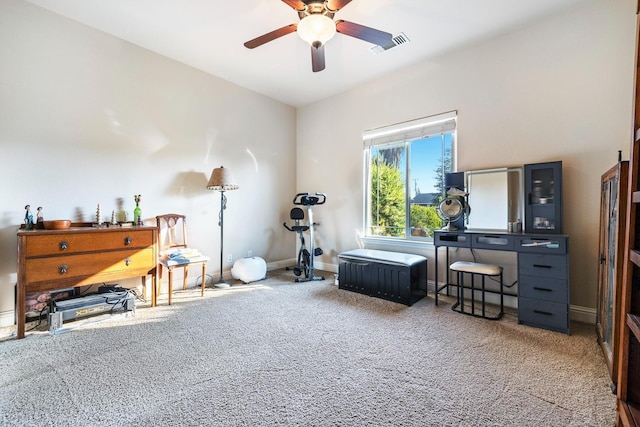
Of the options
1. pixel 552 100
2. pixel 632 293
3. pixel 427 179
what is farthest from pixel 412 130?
pixel 632 293

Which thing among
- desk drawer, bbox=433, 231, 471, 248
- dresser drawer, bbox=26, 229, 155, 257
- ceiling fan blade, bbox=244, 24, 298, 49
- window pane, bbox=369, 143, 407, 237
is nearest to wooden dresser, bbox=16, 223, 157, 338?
dresser drawer, bbox=26, 229, 155, 257

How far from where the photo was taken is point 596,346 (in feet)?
7.17

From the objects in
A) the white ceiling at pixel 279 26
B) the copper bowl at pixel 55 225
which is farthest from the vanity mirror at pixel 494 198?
the copper bowl at pixel 55 225

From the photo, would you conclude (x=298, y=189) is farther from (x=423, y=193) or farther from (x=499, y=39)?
(x=499, y=39)

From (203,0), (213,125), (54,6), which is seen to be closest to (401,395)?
(203,0)

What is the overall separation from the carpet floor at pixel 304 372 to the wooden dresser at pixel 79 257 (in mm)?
430

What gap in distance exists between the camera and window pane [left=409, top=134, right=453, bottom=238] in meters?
3.65

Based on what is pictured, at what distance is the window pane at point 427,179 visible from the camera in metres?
3.65

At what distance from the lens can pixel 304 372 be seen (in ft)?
6.07

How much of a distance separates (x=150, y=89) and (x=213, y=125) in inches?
34.8

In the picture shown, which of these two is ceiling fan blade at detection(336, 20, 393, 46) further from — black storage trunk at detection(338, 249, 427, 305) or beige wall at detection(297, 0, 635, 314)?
black storage trunk at detection(338, 249, 427, 305)

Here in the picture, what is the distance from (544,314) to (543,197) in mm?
1152

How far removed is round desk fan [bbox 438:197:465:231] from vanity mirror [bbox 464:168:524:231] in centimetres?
18

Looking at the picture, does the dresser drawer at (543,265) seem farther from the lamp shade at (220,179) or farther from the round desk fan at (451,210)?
the lamp shade at (220,179)
